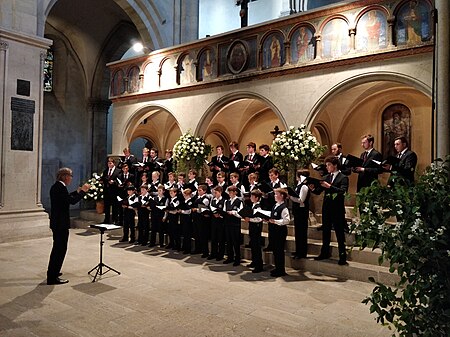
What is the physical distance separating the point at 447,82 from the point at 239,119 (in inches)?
436

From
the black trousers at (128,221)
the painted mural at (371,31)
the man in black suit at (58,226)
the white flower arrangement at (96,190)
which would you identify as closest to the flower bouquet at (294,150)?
the painted mural at (371,31)

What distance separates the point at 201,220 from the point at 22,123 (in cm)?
514

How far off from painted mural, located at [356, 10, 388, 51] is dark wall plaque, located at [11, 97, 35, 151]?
772cm

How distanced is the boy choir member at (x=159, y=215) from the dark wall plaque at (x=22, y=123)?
3.63m

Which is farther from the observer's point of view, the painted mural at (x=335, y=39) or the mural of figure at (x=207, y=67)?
the mural of figure at (x=207, y=67)

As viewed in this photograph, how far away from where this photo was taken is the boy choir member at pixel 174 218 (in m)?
8.32

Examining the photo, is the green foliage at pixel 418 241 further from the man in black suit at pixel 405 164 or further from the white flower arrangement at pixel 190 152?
the white flower arrangement at pixel 190 152

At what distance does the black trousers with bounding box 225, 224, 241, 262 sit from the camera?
281 inches

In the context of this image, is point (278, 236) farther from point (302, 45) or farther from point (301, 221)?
point (302, 45)

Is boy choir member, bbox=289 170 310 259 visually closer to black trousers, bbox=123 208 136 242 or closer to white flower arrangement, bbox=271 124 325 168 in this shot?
white flower arrangement, bbox=271 124 325 168

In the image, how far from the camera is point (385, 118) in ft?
35.5

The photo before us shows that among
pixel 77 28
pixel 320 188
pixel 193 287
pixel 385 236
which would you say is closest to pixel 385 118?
pixel 320 188

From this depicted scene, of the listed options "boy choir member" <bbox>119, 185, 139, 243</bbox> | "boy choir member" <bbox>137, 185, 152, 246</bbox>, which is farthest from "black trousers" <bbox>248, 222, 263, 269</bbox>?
"boy choir member" <bbox>119, 185, 139, 243</bbox>

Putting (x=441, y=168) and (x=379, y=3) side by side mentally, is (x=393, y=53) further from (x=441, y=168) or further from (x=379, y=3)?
(x=441, y=168)
